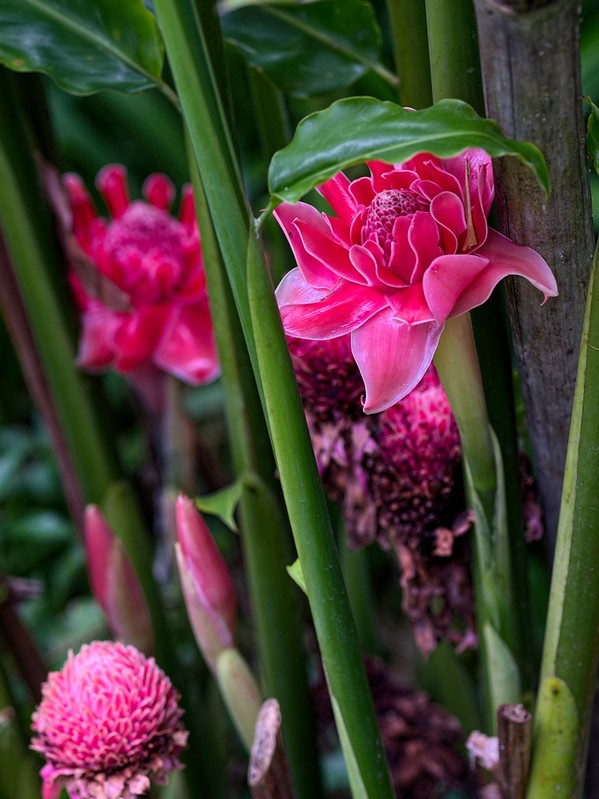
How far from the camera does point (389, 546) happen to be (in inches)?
16.3

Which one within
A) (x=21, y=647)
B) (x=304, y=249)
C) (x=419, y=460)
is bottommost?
(x=21, y=647)

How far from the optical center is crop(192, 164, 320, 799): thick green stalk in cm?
39

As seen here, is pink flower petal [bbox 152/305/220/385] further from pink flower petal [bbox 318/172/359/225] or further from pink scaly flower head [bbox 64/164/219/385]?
pink flower petal [bbox 318/172/359/225]

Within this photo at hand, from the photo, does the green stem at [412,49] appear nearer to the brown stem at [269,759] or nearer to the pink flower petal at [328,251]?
the pink flower petal at [328,251]

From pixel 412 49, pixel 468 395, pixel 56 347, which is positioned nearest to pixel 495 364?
pixel 468 395

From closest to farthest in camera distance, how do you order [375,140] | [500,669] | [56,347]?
[375,140]
[500,669]
[56,347]

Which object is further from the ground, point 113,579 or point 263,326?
point 263,326

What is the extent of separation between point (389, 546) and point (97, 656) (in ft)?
0.46

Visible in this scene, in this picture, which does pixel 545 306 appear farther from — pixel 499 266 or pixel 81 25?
pixel 81 25

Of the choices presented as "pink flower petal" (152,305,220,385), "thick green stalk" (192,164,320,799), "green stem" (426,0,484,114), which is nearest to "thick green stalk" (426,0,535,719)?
"green stem" (426,0,484,114)

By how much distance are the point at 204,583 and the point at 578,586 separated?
6.2 inches

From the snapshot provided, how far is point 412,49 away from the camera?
14.6 inches

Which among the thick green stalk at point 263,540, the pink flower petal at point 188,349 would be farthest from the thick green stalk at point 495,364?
the pink flower petal at point 188,349

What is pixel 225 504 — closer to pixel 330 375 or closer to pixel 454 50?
pixel 330 375
